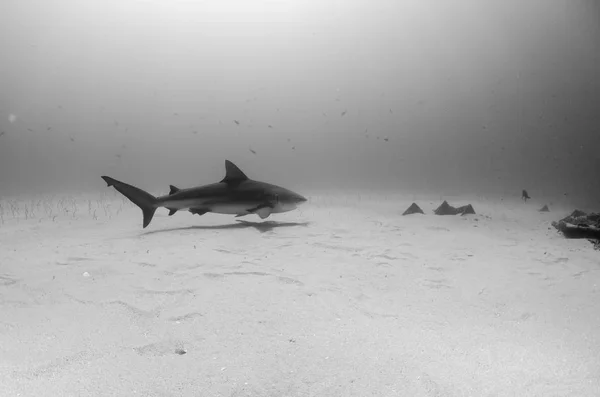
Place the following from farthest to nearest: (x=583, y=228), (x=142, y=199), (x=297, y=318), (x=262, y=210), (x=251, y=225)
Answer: (x=251, y=225) → (x=262, y=210) → (x=583, y=228) → (x=142, y=199) → (x=297, y=318)

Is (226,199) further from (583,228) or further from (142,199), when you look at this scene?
(583,228)

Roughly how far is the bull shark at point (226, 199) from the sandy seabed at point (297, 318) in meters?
1.14

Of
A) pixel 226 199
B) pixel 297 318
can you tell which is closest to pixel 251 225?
pixel 226 199

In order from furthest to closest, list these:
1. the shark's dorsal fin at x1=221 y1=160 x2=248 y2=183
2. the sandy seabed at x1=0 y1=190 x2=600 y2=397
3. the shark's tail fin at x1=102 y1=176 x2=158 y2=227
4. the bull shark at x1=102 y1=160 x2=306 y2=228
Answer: the shark's dorsal fin at x1=221 y1=160 x2=248 y2=183 < the bull shark at x1=102 y1=160 x2=306 y2=228 < the shark's tail fin at x1=102 y1=176 x2=158 y2=227 < the sandy seabed at x1=0 y1=190 x2=600 y2=397

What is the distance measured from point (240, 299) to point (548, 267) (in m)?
4.82

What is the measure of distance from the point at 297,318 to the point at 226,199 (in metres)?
4.89

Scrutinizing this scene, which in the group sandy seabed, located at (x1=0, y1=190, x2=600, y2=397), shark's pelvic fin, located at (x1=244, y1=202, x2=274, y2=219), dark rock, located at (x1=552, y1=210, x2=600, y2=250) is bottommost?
sandy seabed, located at (x1=0, y1=190, x2=600, y2=397)

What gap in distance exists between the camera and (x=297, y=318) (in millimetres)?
3094

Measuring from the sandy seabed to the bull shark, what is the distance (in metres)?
1.14

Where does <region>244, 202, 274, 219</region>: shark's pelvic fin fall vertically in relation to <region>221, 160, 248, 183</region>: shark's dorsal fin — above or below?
below

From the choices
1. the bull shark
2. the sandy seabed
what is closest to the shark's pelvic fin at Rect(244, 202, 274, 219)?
the bull shark

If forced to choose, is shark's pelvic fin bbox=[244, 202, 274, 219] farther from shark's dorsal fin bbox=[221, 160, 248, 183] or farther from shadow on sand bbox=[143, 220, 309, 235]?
shark's dorsal fin bbox=[221, 160, 248, 183]

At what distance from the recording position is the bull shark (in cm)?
719

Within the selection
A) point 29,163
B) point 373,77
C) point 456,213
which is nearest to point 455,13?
point 373,77
